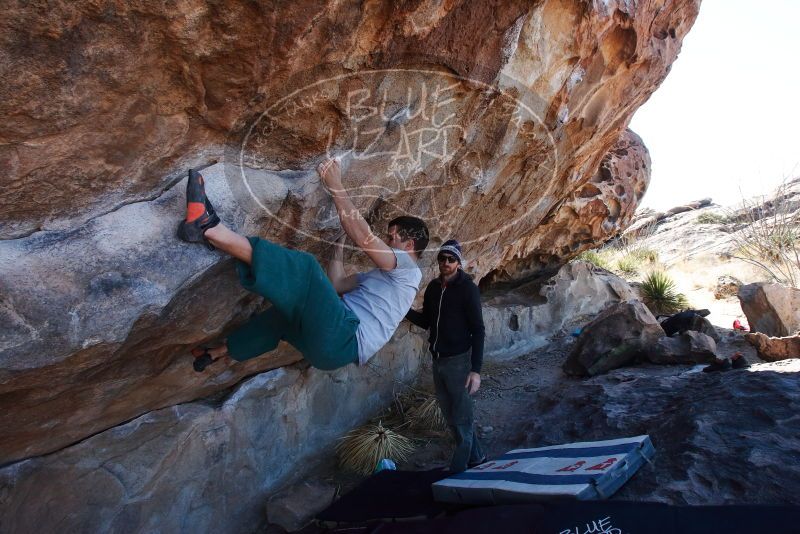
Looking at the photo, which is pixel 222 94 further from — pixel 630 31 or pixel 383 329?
pixel 630 31

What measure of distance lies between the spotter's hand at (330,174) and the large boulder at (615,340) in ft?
13.5

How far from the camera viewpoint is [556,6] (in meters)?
3.35

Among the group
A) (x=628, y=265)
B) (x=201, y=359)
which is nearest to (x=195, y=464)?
(x=201, y=359)

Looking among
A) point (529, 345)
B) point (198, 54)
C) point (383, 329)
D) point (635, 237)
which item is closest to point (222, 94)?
point (198, 54)

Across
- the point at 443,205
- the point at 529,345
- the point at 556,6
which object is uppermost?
the point at 556,6

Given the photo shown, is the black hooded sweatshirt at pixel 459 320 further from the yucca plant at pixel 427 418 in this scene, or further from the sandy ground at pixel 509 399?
the yucca plant at pixel 427 418

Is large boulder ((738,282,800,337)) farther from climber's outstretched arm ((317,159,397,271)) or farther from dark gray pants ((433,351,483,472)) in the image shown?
climber's outstretched arm ((317,159,397,271))

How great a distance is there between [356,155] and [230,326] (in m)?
1.25

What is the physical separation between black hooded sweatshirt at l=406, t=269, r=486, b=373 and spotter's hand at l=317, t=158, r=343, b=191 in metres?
1.34

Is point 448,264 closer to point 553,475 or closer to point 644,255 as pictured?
point 553,475

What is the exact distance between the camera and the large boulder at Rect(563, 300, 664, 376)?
19.0ft

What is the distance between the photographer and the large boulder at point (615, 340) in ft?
19.0

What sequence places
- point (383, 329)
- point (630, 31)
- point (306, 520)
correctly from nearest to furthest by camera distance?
point (383, 329) → point (306, 520) → point (630, 31)

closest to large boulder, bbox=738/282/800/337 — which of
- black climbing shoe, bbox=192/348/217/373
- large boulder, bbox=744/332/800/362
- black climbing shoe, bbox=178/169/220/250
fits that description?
large boulder, bbox=744/332/800/362
